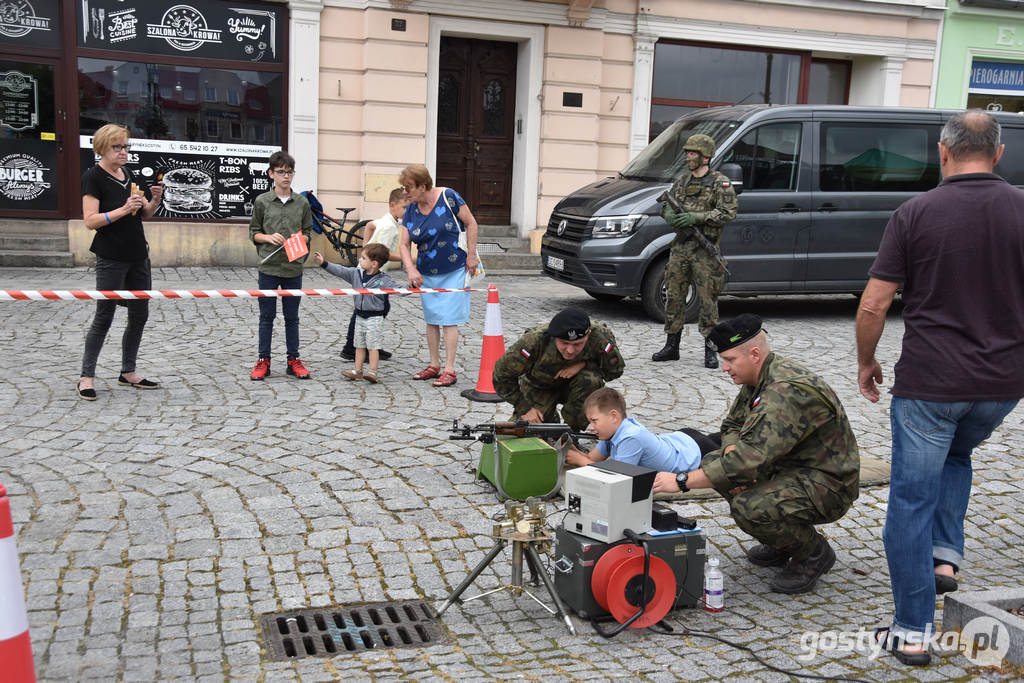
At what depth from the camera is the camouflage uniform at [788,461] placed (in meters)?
4.49

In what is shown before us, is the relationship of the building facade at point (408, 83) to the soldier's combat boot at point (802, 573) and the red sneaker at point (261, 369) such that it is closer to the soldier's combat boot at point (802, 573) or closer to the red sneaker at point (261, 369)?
the red sneaker at point (261, 369)

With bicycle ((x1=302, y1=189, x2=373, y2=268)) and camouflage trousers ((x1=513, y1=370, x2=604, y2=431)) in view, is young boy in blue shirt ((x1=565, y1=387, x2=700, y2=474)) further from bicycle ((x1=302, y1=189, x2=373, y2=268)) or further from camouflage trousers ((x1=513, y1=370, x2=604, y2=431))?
bicycle ((x1=302, y1=189, x2=373, y2=268))

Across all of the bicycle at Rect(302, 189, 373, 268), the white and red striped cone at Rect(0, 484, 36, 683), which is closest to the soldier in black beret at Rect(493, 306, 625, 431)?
the white and red striped cone at Rect(0, 484, 36, 683)

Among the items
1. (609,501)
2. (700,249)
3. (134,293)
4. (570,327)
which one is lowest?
(609,501)

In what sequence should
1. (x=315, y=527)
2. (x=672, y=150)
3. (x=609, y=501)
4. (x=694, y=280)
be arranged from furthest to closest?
(x=672, y=150), (x=694, y=280), (x=315, y=527), (x=609, y=501)

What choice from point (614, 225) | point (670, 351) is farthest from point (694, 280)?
point (614, 225)

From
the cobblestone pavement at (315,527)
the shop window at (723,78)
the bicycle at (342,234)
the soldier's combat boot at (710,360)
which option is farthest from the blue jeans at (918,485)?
the shop window at (723,78)

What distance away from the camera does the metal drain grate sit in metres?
4.29

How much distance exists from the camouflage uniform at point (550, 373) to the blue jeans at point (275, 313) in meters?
2.84

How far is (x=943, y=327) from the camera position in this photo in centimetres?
407

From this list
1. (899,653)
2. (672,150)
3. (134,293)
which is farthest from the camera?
(672,150)

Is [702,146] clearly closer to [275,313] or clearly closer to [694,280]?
[694,280]

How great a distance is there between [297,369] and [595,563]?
4.79m

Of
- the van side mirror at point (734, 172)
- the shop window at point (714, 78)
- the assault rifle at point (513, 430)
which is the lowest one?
the assault rifle at point (513, 430)
